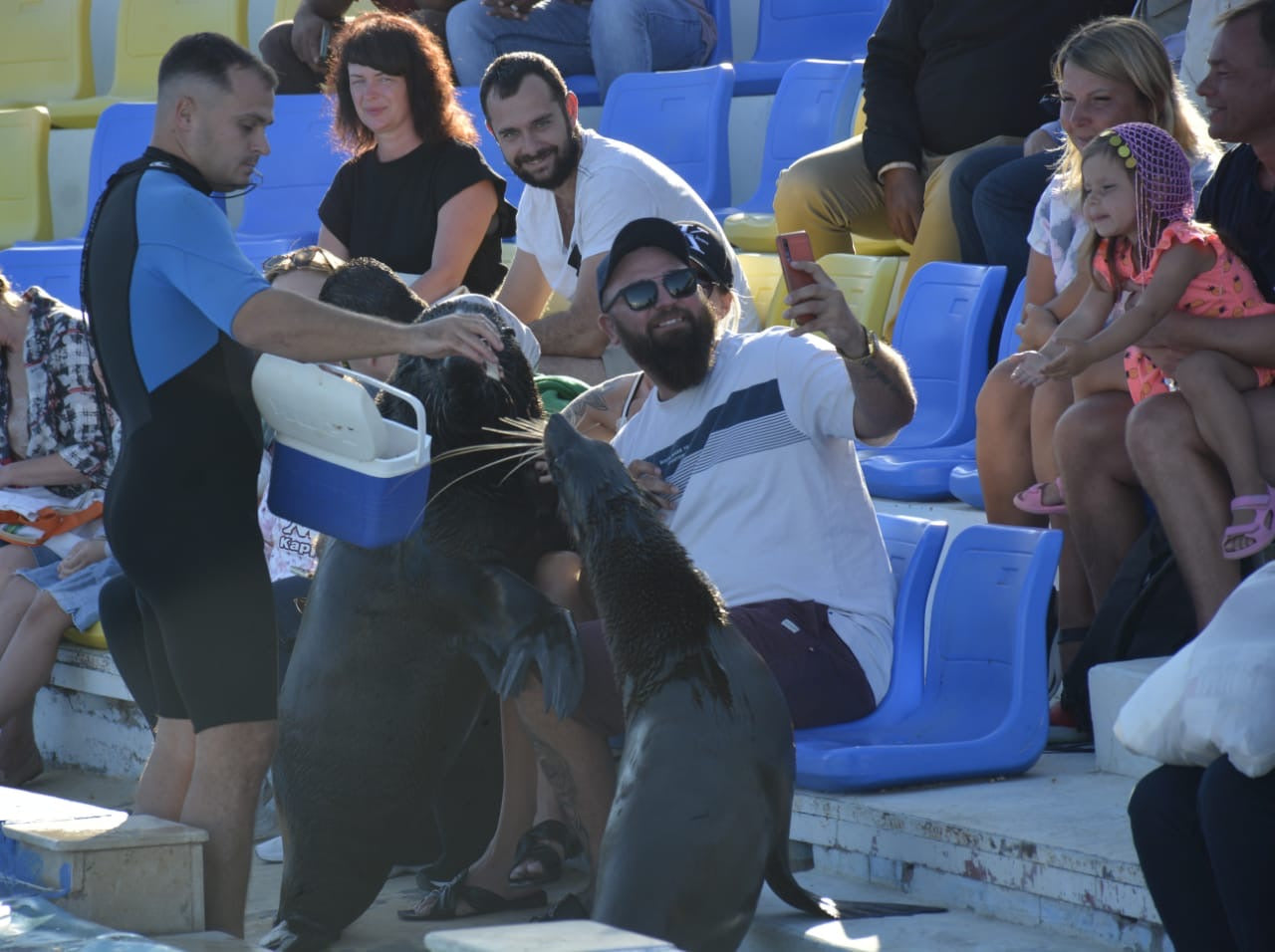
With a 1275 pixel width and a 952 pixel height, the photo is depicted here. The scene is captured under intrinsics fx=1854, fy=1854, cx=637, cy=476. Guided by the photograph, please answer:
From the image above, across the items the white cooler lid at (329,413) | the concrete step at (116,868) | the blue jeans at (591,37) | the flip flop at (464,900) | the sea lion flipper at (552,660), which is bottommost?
the flip flop at (464,900)

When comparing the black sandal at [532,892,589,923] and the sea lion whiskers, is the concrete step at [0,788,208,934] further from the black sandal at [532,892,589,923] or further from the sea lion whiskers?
the sea lion whiskers

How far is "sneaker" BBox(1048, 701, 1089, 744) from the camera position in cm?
409

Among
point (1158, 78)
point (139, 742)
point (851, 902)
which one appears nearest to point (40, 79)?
point (139, 742)

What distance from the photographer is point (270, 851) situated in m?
4.74

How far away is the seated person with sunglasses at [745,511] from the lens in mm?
3646

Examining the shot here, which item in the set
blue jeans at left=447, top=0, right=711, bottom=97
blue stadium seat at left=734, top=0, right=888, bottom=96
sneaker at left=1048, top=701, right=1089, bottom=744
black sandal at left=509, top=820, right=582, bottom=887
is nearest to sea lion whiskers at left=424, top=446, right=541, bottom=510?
black sandal at left=509, top=820, right=582, bottom=887

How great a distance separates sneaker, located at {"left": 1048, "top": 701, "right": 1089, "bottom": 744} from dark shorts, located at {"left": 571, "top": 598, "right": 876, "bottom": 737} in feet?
1.90

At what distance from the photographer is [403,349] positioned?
10.5ft

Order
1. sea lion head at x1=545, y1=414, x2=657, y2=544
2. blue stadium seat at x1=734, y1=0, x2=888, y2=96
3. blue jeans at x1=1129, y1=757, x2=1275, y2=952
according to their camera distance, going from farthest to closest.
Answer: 1. blue stadium seat at x1=734, y1=0, x2=888, y2=96
2. sea lion head at x1=545, y1=414, x2=657, y2=544
3. blue jeans at x1=1129, y1=757, x2=1275, y2=952

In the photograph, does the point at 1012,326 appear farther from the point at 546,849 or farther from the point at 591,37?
the point at 591,37

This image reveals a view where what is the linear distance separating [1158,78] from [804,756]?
2.01m

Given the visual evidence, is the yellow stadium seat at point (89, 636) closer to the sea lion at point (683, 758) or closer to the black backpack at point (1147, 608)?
the sea lion at point (683, 758)

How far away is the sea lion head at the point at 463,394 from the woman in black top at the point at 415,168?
6.87 feet

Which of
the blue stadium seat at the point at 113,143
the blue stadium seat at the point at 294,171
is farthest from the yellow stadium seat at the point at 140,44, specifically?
the blue stadium seat at the point at 294,171
